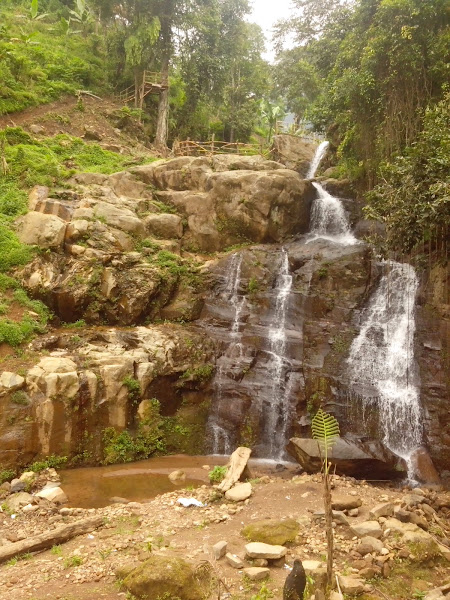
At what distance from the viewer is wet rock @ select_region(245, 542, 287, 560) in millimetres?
6078

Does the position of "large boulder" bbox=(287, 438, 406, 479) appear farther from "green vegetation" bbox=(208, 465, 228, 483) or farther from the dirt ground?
"green vegetation" bbox=(208, 465, 228, 483)

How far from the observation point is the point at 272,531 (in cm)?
685

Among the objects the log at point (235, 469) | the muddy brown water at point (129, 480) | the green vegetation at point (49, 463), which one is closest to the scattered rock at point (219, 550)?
the log at point (235, 469)

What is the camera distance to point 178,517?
8.02 metres

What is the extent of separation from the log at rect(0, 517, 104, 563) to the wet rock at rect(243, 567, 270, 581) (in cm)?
308

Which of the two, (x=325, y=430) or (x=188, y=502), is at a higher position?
(x=325, y=430)

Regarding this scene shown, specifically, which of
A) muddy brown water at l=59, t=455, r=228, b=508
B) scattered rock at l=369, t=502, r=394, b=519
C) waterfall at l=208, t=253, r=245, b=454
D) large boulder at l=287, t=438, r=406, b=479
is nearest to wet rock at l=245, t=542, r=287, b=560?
scattered rock at l=369, t=502, r=394, b=519

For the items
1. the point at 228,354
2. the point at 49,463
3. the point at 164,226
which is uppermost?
the point at 164,226

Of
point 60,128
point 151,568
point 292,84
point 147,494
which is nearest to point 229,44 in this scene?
point 292,84

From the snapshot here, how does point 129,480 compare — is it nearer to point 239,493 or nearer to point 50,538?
point 239,493

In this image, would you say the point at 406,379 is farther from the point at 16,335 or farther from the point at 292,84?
the point at 292,84

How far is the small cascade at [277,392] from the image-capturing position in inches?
507

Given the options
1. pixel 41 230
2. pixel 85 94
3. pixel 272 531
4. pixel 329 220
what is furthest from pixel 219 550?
pixel 85 94

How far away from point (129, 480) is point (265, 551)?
5.28 metres
